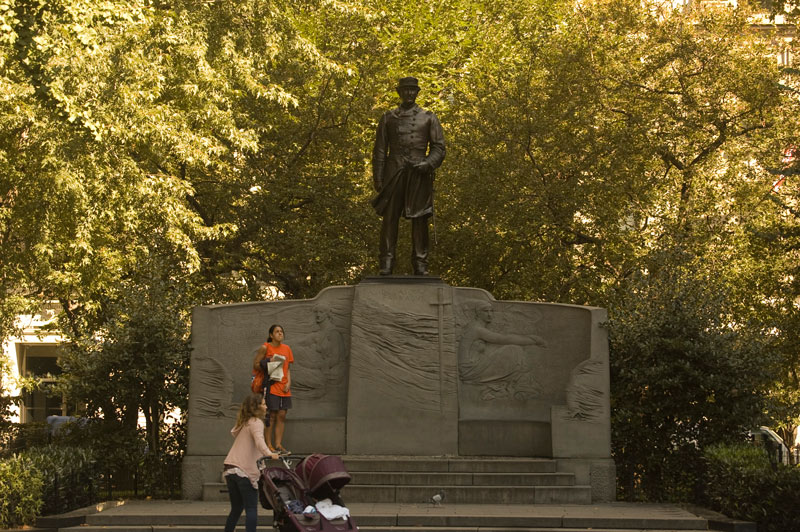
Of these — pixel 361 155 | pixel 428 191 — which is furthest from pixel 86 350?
pixel 361 155

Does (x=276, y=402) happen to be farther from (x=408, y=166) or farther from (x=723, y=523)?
(x=723, y=523)

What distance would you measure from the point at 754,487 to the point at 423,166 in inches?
259

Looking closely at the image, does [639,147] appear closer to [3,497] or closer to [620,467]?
[620,467]

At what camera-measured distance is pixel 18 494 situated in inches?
502

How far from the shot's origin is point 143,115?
18.3 metres

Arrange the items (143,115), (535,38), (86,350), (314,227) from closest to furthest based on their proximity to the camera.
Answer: (86,350) < (143,115) < (314,227) < (535,38)

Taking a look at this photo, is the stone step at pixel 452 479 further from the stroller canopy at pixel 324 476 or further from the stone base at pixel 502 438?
the stroller canopy at pixel 324 476

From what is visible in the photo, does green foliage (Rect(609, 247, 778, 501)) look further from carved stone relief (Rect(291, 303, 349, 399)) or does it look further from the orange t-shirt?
the orange t-shirt

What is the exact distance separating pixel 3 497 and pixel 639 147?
50.6 ft

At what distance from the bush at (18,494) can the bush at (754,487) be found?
322 inches

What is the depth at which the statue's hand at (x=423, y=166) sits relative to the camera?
645 inches

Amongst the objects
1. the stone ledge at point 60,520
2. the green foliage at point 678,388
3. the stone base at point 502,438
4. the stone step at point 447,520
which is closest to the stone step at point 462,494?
the stone step at point 447,520

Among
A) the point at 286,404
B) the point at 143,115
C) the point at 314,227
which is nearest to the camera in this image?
the point at 286,404

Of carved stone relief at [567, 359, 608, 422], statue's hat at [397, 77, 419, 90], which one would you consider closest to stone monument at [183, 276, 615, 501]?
carved stone relief at [567, 359, 608, 422]
